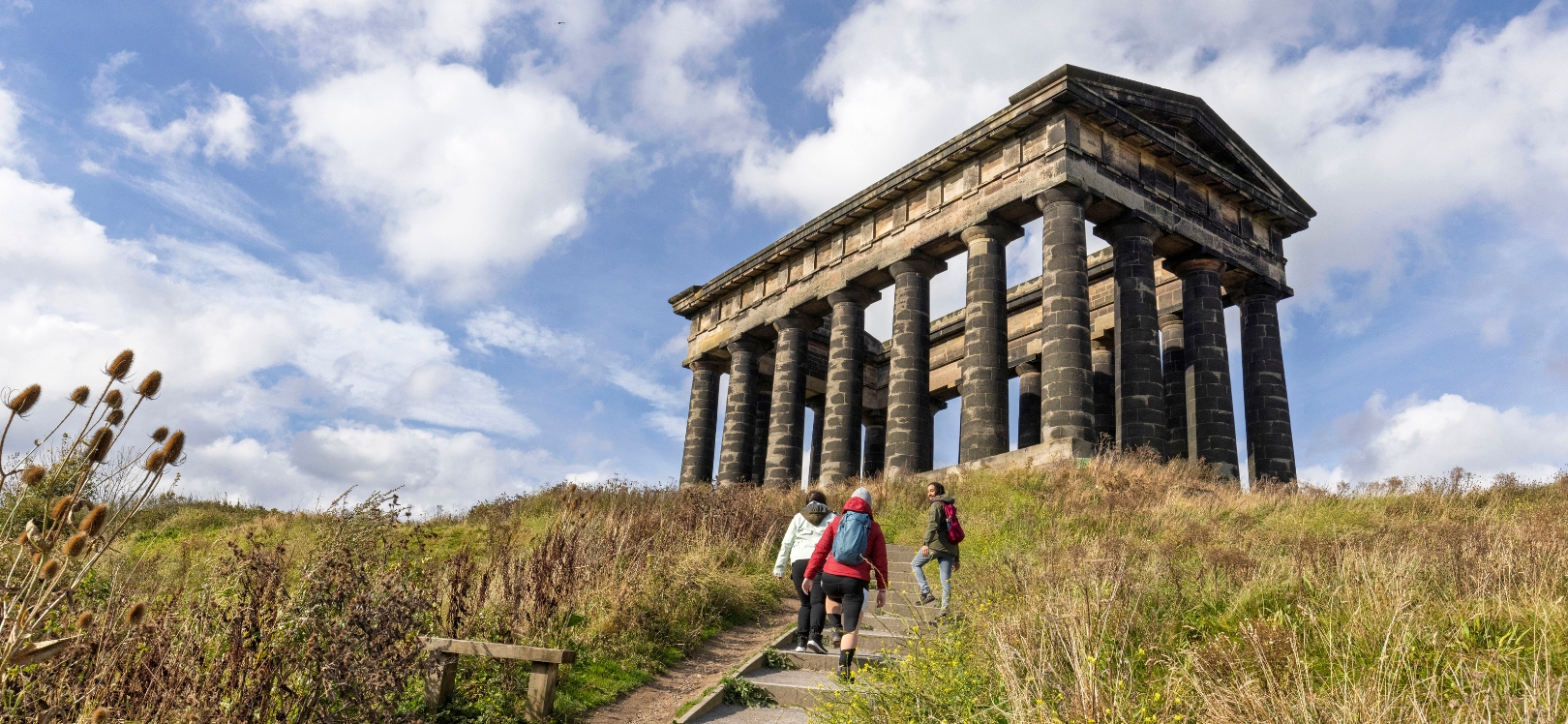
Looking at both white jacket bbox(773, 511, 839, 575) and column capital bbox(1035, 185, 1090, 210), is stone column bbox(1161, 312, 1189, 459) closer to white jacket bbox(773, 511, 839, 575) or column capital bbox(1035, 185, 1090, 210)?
column capital bbox(1035, 185, 1090, 210)

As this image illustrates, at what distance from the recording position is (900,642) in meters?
9.52

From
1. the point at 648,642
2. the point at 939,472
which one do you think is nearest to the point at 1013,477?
the point at 939,472

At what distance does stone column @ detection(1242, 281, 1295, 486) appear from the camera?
22.4m

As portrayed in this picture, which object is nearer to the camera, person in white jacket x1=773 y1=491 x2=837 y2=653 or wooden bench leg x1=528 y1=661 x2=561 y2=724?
wooden bench leg x1=528 y1=661 x2=561 y2=724

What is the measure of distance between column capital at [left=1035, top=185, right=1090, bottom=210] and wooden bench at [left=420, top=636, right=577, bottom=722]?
16.7 meters

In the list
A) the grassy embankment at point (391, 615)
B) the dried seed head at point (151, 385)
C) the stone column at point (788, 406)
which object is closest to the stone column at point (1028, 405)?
the stone column at point (788, 406)

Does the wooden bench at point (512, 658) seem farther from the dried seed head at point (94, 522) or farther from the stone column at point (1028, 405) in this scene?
the stone column at point (1028, 405)

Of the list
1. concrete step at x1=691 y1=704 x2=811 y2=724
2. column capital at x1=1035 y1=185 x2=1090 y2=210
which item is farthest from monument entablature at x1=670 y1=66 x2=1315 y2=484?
concrete step at x1=691 y1=704 x2=811 y2=724

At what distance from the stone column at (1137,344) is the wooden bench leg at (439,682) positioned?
15.8m

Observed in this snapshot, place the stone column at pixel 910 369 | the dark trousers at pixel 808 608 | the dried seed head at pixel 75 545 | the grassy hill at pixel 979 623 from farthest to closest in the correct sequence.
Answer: the stone column at pixel 910 369, the dark trousers at pixel 808 608, the grassy hill at pixel 979 623, the dried seed head at pixel 75 545

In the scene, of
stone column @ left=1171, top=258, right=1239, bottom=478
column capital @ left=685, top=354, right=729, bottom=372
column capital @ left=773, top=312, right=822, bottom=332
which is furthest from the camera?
column capital @ left=685, top=354, right=729, bottom=372

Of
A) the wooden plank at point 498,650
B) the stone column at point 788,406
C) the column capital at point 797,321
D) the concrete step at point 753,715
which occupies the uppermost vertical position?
the column capital at point 797,321

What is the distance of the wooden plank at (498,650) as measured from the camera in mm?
7070

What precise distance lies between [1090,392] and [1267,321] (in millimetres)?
7330
